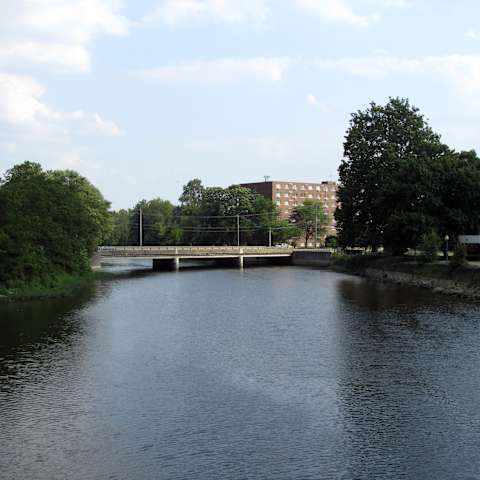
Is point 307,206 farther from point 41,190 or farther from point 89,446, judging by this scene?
point 89,446

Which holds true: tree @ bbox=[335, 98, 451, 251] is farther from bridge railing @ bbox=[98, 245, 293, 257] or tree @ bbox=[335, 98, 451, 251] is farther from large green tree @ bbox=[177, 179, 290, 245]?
large green tree @ bbox=[177, 179, 290, 245]

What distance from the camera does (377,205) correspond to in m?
91.8

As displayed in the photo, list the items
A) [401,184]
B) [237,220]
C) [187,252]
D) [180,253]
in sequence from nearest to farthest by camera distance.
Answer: [401,184] → [180,253] → [187,252] → [237,220]

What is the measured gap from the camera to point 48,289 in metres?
66.8

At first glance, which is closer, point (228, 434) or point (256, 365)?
point (228, 434)

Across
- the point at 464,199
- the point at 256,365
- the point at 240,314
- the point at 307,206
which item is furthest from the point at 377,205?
the point at 307,206

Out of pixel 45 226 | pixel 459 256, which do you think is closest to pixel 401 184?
pixel 459 256

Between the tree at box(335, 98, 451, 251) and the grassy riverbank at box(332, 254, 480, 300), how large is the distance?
3.29 meters

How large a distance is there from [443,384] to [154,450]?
1571 centimetres

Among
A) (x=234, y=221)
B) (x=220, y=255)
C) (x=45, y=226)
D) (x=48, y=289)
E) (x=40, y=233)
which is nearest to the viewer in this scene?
(x=48, y=289)

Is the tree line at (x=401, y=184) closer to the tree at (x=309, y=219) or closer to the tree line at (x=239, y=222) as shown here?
the tree line at (x=239, y=222)

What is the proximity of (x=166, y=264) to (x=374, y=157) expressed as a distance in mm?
50997

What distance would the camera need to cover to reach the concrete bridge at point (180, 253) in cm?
12356

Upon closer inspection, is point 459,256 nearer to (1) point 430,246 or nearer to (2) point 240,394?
→ (1) point 430,246
